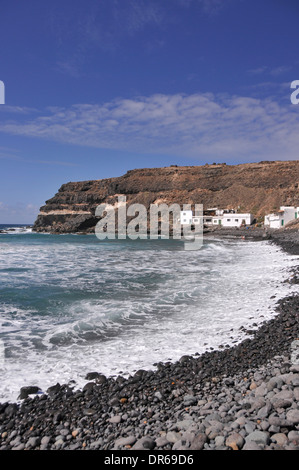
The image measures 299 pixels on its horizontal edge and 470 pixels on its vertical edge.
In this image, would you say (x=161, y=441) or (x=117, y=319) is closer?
(x=161, y=441)

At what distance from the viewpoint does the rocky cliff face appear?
78938 mm

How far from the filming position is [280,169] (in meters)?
82.6

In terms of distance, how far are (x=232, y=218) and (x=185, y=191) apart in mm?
23901

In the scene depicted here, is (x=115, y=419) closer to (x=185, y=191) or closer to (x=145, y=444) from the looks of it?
(x=145, y=444)

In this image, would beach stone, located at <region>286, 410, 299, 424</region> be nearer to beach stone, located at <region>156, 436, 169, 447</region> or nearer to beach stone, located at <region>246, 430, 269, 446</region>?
beach stone, located at <region>246, 430, 269, 446</region>

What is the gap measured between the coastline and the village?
57.2m

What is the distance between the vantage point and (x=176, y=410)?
13.2 ft

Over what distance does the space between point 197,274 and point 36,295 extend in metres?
8.67

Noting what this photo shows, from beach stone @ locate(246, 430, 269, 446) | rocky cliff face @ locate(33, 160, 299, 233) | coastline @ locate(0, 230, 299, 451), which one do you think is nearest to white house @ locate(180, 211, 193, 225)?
rocky cliff face @ locate(33, 160, 299, 233)

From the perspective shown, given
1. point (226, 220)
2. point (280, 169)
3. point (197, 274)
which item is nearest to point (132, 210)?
point (226, 220)

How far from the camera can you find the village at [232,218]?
57094mm

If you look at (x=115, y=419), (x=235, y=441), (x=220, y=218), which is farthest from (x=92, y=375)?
(x=220, y=218)

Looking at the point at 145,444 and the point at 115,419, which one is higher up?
the point at 145,444

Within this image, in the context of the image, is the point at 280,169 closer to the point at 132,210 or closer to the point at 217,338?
the point at 132,210
